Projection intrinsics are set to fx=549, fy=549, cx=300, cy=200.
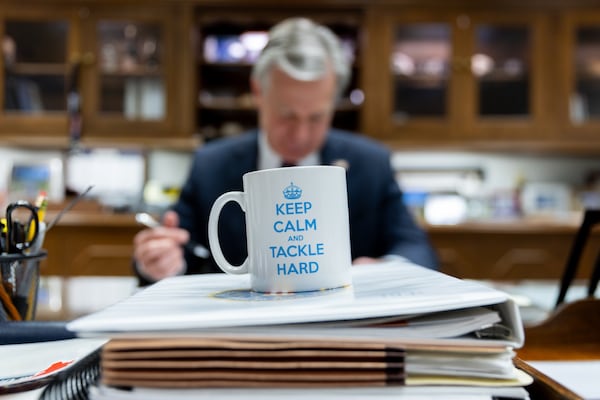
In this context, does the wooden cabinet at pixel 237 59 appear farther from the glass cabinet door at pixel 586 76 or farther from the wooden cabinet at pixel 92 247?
the glass cabinet door at pixel 586 76

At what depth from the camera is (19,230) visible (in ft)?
1.92

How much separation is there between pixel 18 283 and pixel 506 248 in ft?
7.43

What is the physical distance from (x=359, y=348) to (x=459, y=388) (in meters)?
0.06

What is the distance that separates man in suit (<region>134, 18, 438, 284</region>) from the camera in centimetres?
122

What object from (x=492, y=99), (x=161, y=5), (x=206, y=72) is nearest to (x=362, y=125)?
(x=492, y=99)

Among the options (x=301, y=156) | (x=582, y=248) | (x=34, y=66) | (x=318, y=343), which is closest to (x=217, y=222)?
(x=318, y=343)

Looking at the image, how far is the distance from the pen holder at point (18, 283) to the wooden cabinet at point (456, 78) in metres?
2.44

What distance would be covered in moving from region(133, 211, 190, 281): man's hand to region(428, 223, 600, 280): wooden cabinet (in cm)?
175

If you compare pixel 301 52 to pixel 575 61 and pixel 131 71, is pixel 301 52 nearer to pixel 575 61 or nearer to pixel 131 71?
pixel 131 71

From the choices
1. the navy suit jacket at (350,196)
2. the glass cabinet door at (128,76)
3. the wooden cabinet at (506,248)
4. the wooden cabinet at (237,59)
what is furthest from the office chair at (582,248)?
the glass cabinet door at (128,76)

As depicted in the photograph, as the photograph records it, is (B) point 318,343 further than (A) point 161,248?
No

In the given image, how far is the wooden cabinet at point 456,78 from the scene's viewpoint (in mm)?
2885

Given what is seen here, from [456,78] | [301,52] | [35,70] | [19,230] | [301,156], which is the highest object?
[35,70]

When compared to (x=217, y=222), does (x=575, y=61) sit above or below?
above
